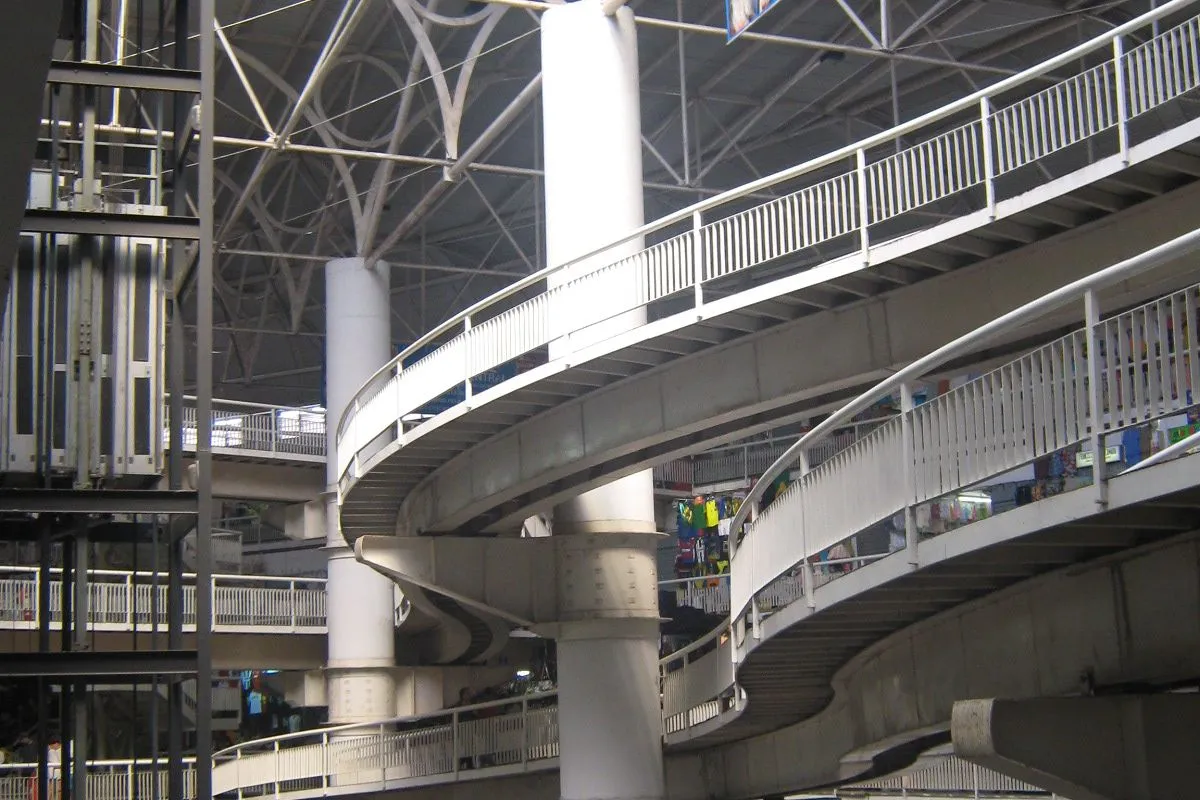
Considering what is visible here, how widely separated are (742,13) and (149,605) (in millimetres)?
23457

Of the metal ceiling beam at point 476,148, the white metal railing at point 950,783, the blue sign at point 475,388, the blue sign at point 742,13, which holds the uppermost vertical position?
the metal ceiling beam at point 476,148

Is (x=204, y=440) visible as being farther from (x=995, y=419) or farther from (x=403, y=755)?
(x=403, y=755)

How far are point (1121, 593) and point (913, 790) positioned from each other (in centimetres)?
2010

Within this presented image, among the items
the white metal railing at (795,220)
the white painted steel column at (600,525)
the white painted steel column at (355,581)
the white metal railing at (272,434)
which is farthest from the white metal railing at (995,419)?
the white metal railing at (272,434)

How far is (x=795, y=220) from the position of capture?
61.1ft

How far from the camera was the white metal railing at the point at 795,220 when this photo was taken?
16.2m

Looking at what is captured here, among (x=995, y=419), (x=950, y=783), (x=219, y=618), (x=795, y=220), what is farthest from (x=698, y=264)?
(x=219, y=618)

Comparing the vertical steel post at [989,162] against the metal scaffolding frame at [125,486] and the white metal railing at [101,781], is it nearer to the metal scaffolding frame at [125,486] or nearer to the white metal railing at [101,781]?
the metal scaffolding frame at [125,486]

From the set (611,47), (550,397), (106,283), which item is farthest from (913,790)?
(106,283)

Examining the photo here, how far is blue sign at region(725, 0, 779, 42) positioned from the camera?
24.3 meters

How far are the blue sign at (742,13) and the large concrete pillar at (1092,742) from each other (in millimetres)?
13748

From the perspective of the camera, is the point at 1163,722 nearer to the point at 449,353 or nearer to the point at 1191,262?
the point at 1191,262

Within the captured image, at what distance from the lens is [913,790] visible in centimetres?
3206

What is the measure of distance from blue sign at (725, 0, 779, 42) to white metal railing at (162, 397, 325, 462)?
23.2m
